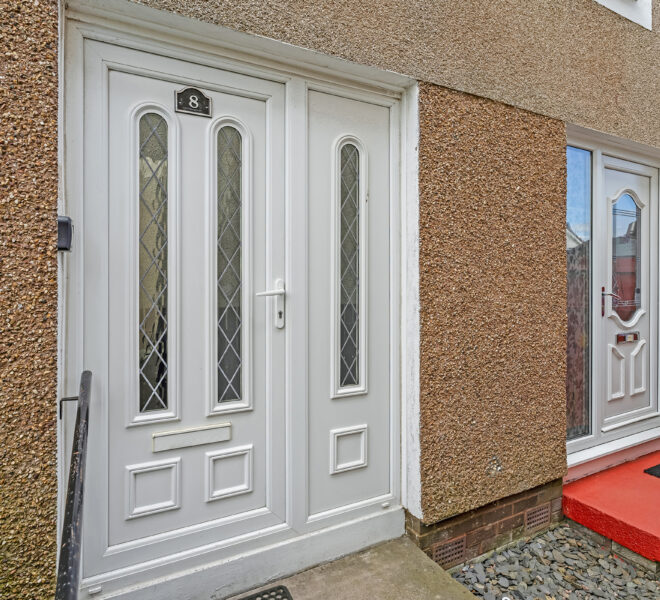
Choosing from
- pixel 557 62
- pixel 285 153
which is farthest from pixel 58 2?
pixel 557 62

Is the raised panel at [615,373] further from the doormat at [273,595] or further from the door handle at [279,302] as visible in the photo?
the doormat at [273,595]

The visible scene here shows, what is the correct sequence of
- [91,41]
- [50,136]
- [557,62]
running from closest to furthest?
1. [50,136]
2. [91,41]
3. [557,62]

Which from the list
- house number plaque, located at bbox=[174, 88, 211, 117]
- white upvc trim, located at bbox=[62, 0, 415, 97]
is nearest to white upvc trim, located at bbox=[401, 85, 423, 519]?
white upvc trim, located at bbox=[62, 0, 415, 97]

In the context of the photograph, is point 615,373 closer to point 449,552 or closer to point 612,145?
point 612,145

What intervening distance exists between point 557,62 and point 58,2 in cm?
306

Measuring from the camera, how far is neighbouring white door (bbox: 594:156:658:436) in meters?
3.82

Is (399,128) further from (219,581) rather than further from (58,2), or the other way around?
(219,581)

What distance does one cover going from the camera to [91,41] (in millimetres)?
2004

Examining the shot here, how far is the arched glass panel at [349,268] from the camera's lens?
8.67 ft

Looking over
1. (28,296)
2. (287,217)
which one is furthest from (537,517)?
(28,296)

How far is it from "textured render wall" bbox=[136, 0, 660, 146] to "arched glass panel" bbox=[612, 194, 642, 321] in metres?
0.60

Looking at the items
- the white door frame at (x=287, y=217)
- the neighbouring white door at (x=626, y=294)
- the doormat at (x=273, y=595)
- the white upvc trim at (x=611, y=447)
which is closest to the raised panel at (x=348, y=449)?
the white door frame at (x=287, y=217)

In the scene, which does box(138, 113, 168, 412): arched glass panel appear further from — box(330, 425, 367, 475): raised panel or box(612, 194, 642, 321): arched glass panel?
box(612, 194, 642, 321): arched glass panel

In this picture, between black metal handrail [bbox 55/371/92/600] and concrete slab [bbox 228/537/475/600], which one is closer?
black metal handrail [bbox 55/371/92/600]
